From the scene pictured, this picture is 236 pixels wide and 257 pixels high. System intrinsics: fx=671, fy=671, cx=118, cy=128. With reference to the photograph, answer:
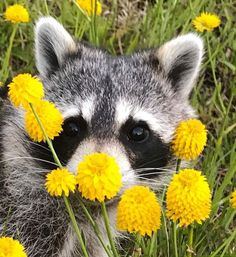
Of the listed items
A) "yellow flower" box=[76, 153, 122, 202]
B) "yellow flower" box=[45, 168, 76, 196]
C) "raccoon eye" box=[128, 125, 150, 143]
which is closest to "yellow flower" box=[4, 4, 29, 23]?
"raccoon eye" box=[128, 125, 150, 143]

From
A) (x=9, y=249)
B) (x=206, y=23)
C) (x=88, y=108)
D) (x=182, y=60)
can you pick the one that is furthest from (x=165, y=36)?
(x=9, y=249)

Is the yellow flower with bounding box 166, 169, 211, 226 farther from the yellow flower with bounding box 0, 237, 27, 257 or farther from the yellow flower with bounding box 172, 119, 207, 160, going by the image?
the yellow flower with bounding box 0, 237, 27, 257

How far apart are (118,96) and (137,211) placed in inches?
54.5

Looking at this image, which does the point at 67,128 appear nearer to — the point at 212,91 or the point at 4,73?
the point at 4,73

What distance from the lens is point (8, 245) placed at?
8.00ft

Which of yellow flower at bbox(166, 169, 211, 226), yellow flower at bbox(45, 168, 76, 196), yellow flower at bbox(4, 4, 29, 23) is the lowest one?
yellow flower at bbox(4, 4, 29, 23)

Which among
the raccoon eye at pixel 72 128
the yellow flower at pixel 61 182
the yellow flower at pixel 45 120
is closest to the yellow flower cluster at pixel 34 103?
A: the yellow flower at pixel 45 120

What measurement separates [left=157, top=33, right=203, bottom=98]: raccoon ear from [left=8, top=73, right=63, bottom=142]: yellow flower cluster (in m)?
1.49

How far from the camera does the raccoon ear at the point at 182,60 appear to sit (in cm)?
418

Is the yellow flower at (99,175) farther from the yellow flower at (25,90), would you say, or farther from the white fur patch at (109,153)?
the white fur patch at (109,153)

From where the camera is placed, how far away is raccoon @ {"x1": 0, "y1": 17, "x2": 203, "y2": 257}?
378 cm

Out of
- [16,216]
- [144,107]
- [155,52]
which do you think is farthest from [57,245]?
[155,52]

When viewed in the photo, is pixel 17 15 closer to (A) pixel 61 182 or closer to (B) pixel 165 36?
(B) pixel 165 36

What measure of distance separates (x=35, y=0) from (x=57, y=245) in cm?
280
